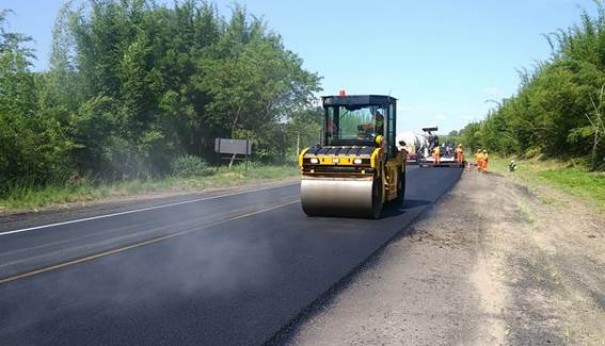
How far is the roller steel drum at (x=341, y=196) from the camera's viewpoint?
11.7 metres

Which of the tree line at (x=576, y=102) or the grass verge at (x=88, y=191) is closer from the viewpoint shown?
the grass verge at (x=88, y=191)

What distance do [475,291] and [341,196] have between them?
5.47m

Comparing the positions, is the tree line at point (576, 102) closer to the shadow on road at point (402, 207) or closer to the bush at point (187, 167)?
the shadow on road at point (402, 207)

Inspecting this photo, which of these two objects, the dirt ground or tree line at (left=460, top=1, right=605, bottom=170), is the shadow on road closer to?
the dirt ground

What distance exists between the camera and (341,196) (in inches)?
470

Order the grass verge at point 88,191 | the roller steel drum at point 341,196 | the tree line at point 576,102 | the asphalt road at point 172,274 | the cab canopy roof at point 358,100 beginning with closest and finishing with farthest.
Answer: the asphalt road at point 172,274, the roller steel drum at point 341,196, the cab canopy roof at point 358,100, the grass verge at point 88,191, the tree line at point 576,102

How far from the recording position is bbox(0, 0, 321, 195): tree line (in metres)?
20.2

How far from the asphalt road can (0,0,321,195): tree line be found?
345 inches

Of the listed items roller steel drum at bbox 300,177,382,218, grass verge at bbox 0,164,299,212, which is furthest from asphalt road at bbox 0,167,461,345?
grass verge at bbox 0,164,299,212

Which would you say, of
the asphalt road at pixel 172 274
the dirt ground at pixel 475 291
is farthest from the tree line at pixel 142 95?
the dirt ground at pixel 475 291

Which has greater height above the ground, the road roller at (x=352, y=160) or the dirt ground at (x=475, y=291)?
the road roller at (x=352, y=160)

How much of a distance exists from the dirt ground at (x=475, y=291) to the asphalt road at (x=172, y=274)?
18.4 inches

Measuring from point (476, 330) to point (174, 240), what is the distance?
571 centimetres

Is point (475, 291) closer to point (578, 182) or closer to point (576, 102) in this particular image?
point (578, 182)
